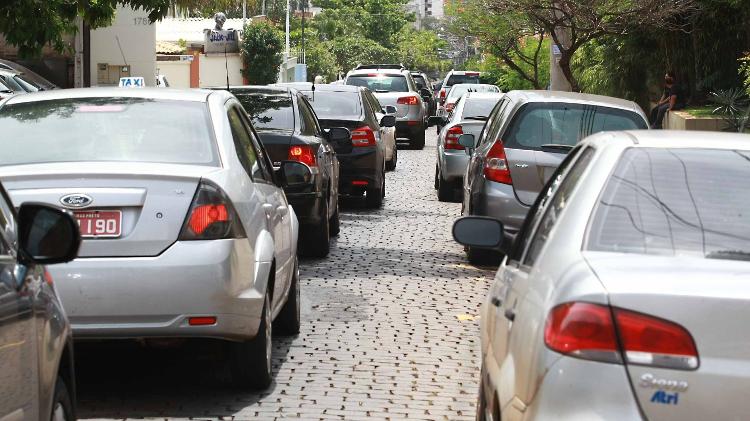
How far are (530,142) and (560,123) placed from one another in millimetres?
325

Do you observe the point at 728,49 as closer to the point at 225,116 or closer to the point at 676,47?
the point at 676,47

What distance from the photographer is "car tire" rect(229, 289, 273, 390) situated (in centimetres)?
720

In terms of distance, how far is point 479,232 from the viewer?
218 inches

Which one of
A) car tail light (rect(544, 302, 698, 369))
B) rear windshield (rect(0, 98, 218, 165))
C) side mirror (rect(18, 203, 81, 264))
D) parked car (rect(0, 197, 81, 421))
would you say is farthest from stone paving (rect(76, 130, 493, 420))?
car tail light (rect(544, 302, 698, 369))

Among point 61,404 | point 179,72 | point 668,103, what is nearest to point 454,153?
point 668,103

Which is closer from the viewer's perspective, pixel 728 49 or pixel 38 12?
pixel 38 12

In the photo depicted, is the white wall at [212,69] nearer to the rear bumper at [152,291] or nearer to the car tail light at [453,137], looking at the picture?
the car tail light at [453,137]

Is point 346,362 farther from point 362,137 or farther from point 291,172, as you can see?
point 362,137

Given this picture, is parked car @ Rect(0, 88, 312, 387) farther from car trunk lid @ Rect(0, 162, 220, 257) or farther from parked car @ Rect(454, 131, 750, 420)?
parked car @ Rect(454, 131, 750, 420)

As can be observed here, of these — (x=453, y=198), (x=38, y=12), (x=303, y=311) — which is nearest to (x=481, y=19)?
(x=453, y=198)

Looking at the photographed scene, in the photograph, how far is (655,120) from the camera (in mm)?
26391

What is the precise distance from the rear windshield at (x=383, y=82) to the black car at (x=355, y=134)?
46.6 ft

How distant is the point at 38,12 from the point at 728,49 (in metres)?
18.1

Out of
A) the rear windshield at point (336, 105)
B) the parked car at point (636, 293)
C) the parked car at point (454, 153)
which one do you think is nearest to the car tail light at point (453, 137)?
the parked car at point (454, 153)
